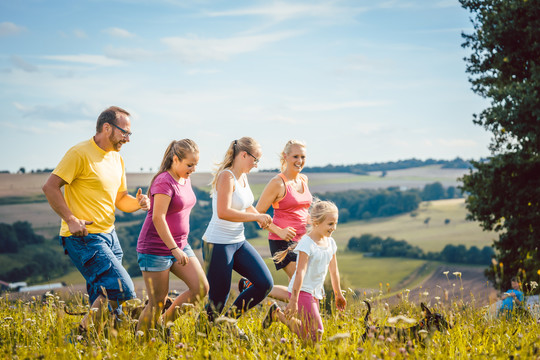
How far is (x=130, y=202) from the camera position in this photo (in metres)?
6.03

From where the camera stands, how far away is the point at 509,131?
15422mm

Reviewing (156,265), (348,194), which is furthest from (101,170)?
(348,194)

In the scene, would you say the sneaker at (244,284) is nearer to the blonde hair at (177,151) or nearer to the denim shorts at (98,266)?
the denim shorts at (98,266)

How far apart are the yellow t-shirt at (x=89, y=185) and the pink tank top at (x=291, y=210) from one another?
6.86ft

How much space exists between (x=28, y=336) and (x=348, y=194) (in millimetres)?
80107

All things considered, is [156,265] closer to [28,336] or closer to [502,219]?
[28,336]

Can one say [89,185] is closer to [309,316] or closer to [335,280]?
[309,316]

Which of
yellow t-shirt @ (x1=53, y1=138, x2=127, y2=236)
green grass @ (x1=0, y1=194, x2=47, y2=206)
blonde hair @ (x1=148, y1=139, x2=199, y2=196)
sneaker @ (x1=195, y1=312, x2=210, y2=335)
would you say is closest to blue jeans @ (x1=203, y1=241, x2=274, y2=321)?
sneaker @ (x1=195, y1=312, x2=210, y2=335)

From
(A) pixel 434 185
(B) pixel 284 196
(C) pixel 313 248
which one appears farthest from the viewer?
(A) pixel 434 185

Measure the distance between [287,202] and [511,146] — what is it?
12040mm

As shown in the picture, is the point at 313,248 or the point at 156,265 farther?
the point at 156,265

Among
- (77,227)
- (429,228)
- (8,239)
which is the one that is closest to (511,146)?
(77,227)

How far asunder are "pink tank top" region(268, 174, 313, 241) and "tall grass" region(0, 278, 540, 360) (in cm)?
121

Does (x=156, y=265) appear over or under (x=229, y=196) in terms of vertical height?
under
